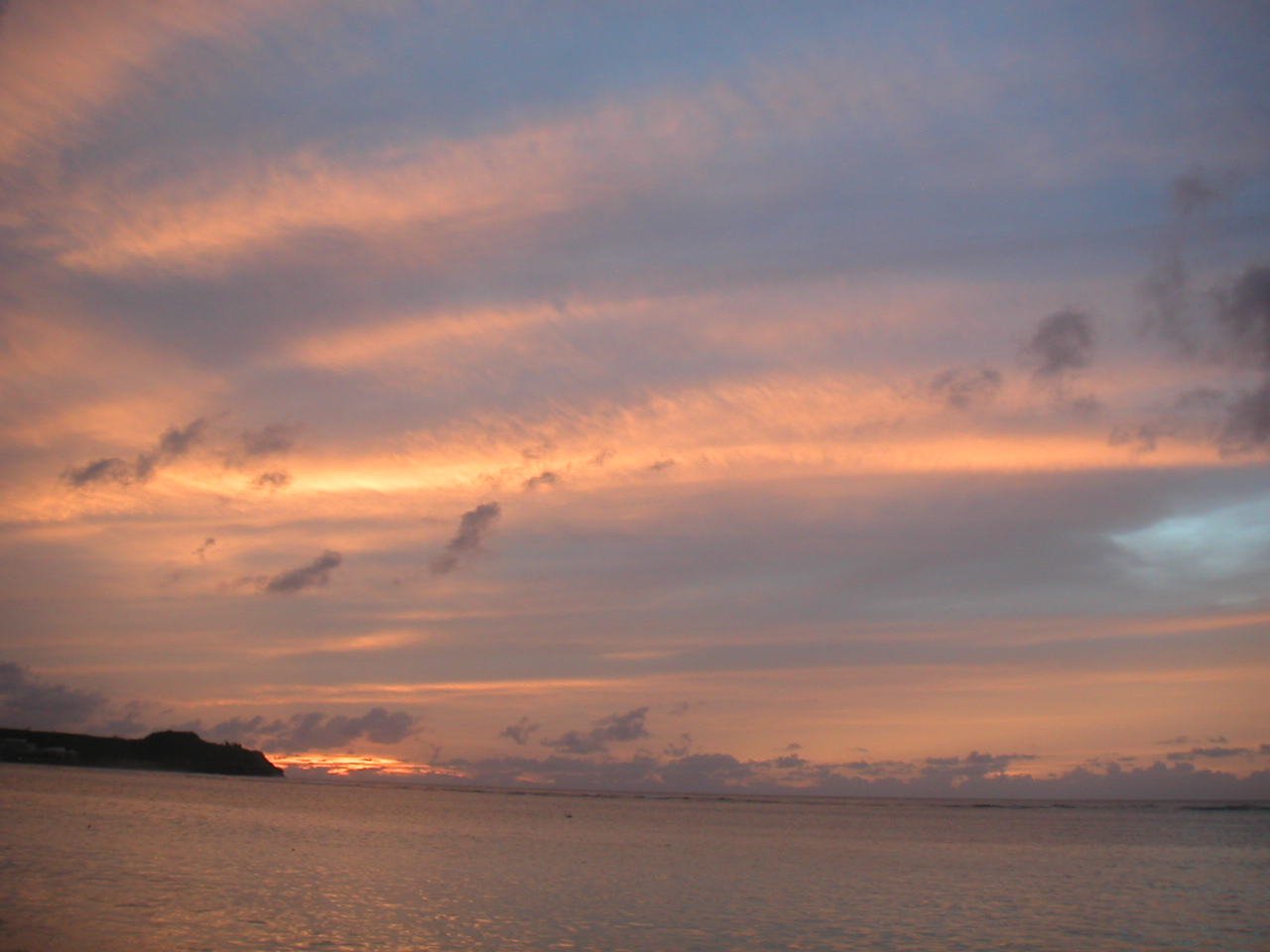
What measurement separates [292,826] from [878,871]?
56.2 metres

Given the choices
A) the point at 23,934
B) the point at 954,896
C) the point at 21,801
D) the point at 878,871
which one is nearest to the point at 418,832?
the point at 21,801

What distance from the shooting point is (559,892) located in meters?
47.0

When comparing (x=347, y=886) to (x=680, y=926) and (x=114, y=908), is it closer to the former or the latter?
(x=114, y=908)

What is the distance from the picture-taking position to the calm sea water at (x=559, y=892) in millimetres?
33375

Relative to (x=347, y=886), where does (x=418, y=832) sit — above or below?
below

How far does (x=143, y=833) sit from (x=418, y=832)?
31.6 m

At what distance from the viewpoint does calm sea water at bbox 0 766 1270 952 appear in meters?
33.4

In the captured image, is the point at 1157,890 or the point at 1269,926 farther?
the point at 1157,890

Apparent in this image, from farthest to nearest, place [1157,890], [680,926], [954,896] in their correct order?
[1157,890]
[954,896]
[680,926]

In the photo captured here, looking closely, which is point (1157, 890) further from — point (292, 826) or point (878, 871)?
point (292, 826)

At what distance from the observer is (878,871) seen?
211 feet

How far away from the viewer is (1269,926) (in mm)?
41719

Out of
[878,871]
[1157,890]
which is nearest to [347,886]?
[878,871]

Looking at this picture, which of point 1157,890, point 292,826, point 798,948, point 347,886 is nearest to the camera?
point 798,948
